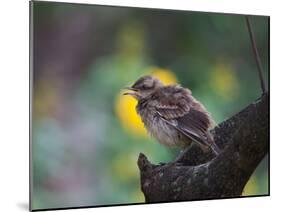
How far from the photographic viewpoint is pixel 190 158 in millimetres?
3270

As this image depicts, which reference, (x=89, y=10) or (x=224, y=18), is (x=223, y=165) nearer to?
(x=224, y=18)

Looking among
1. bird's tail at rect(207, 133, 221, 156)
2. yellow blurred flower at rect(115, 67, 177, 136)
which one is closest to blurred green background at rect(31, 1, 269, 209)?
yellow blurred flower at rect(115, 67, 177, 136)

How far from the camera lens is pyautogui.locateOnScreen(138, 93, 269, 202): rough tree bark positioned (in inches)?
128

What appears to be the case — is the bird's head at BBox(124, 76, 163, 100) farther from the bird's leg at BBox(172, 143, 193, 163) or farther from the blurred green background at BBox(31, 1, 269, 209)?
the bird's leg at BBox(172, 143, 193, 163)

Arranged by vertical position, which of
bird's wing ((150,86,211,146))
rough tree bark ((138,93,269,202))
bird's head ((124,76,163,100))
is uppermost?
bird's head ((124,76,163,100))

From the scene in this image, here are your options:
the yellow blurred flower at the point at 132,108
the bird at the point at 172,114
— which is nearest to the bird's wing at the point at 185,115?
A: the bird at the point at 172,114

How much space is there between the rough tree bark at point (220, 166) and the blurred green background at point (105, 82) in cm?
7

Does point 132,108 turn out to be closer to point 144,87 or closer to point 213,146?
point 144,87

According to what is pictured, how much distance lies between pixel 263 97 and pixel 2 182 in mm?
1613

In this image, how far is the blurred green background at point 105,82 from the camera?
3.00m

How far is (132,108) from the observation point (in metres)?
3.19

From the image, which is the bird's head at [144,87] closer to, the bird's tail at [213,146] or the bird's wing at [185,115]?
the bird's wing at [185,115]

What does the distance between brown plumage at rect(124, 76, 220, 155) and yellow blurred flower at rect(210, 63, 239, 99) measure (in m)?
0.16

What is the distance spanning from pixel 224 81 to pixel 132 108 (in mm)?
599
